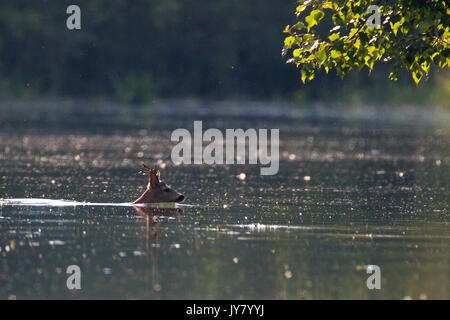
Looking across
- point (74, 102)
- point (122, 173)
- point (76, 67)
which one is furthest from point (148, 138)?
point (76, 67)

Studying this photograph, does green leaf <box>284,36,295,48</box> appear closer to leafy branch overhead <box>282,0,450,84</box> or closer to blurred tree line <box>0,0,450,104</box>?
leafy branch overhead <box>282,0,450,84</box>

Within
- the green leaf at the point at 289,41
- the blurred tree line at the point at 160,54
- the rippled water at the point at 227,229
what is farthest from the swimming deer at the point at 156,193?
the blurred tree line at the point at 160,54

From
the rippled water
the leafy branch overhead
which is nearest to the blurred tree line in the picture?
the rippled water

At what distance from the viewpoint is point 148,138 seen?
3812cm

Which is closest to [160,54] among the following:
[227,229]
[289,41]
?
[289,41]

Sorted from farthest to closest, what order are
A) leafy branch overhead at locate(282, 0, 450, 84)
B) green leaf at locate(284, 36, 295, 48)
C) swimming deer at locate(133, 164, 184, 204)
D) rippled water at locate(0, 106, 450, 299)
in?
swimming deer at locate(133, 164, 184, 204) < green leaf at locate(284, 36, 295, 48) < leafy branch overhead at locate(282, 0, 450, 84) < rippled water at locate(0, 106, 450, 299)

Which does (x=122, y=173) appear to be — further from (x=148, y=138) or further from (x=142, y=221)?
(x=148, y=138)

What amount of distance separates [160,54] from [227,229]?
6812 cm

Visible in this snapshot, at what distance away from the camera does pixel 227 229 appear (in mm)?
15109

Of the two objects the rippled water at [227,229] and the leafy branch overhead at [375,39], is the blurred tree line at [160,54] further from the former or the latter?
the leafy branch overhead at [375,39]

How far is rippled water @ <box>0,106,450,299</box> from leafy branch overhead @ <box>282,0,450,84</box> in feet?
7.24

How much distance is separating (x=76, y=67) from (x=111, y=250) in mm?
65476

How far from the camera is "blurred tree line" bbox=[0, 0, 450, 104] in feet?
240
